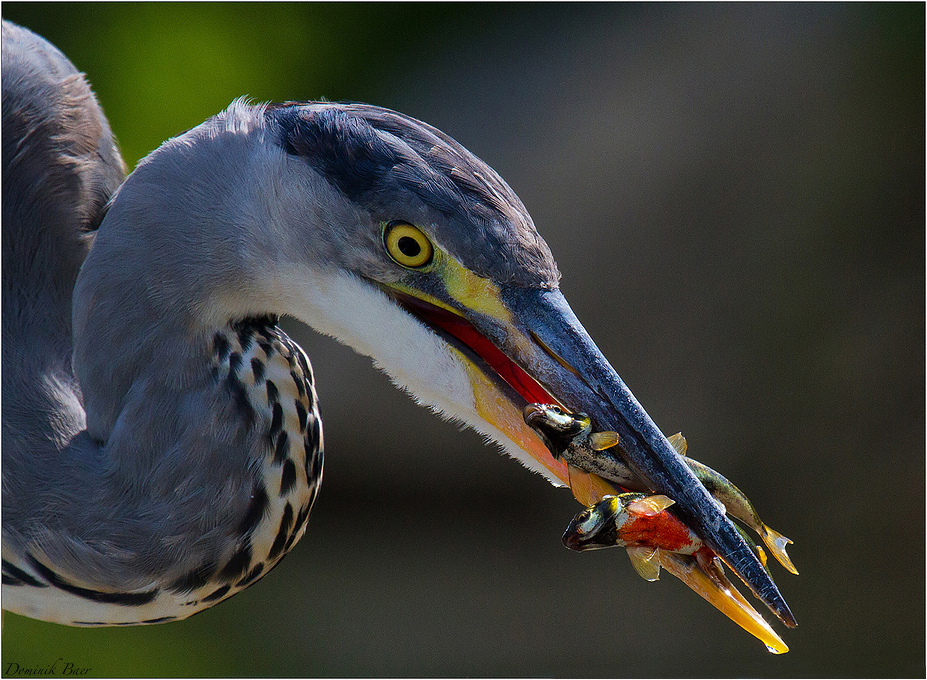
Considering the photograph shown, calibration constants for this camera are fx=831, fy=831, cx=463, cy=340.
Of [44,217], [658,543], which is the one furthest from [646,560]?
[44,217]

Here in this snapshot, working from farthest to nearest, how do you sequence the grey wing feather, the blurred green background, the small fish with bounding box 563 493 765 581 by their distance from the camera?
the blurred green background → the grey wing feather → the small fish with bounding box 563 493 765 581

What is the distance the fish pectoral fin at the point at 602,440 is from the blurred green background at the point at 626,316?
5.15 feet

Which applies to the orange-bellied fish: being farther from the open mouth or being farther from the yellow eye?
the yellow eye

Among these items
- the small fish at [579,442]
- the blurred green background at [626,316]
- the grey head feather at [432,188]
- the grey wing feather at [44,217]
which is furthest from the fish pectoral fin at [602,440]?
the blurred green background at [626,316]

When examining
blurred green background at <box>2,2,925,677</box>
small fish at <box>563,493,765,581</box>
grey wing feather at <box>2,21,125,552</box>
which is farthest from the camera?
blurred green background at <box>2,2,925,677</box>

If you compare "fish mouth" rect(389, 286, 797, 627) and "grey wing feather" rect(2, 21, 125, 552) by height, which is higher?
"fish mouth" rect(389, 286, 797, 627)

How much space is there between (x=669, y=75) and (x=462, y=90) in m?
0.56

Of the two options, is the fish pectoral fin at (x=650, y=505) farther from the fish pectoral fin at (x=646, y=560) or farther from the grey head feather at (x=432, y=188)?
the grey head feather at (x=432, y=188)

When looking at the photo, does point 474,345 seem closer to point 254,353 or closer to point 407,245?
point 407,245

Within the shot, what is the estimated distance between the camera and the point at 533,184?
2.24 metres

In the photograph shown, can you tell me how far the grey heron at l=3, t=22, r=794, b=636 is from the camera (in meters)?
0.74

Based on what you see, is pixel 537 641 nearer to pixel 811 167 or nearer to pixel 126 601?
pixel 811 167

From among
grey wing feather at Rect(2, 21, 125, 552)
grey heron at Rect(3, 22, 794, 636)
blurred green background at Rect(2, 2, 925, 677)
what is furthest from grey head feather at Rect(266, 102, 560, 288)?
blurred green background at Rect(2, 2, 925, 677)

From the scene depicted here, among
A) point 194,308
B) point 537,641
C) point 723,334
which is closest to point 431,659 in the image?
point 537,641
